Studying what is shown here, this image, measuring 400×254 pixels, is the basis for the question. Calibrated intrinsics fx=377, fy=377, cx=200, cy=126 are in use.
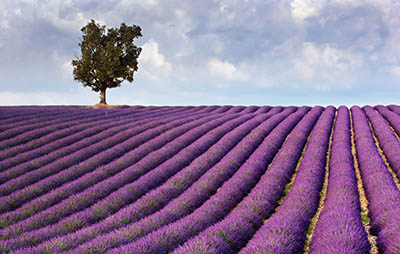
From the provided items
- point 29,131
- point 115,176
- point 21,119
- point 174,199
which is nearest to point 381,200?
point 174,199

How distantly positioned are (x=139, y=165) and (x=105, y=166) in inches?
37.0

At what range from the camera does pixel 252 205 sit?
759 centimetres

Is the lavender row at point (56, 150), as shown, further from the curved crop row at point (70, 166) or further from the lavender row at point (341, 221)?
the lavender row at point (341, 221)

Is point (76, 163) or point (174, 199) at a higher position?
point (76, 163)

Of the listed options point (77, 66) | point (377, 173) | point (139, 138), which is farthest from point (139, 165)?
point (77, 66)

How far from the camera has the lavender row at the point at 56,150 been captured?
10.2m

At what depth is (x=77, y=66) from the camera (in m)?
35.3

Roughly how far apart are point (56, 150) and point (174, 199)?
5.75 metres

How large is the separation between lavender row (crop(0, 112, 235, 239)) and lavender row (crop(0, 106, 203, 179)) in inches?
74.2

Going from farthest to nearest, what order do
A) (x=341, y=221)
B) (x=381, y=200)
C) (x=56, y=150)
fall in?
1. (x=56, y=150)
2. (x=381, y=200)
3. (x=341, y=221)

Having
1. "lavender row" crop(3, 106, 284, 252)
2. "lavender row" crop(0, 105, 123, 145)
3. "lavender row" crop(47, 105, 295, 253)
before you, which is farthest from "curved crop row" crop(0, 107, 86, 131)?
"lavender row" crop(47, 105, 295, 253)

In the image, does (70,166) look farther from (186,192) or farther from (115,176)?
(186,192)

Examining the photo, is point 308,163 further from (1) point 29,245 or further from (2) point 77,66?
(2) point 77,66

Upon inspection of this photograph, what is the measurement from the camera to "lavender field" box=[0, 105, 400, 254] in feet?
18.0
